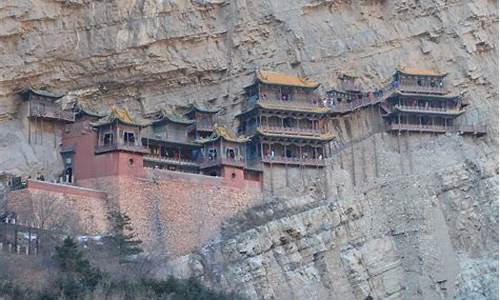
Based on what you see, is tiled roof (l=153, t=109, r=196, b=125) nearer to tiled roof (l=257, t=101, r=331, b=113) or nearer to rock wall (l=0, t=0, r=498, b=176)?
rock wall (l=0, t=0, r=498, b=176)

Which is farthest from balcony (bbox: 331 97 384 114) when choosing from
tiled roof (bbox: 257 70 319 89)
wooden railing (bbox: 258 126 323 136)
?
wooden railing (bbox: 258 126 323 136)

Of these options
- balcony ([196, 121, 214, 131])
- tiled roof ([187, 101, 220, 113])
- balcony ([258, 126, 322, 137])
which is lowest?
balcony ([258, 126, 322, 137])

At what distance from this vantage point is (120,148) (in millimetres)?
35000

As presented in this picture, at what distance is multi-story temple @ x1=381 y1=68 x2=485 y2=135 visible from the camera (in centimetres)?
4025

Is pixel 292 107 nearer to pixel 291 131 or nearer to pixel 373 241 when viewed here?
pixel 291 131

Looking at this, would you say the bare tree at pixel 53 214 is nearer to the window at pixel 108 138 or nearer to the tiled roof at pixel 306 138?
the window at pixel 108 138

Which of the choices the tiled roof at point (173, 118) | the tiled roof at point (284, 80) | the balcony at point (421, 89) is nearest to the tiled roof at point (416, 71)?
the balcony at point (421, 89)

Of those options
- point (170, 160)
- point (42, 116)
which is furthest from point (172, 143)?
point (42, 116)

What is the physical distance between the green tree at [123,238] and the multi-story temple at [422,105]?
10978mm

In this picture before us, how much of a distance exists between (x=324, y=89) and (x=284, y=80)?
6.04 feet

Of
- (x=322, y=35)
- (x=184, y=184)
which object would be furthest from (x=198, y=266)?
(x=322, y=35)

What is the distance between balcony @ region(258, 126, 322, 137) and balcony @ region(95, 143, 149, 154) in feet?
16.4

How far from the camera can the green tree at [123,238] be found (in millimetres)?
32000

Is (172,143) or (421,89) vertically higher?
(421,89)
